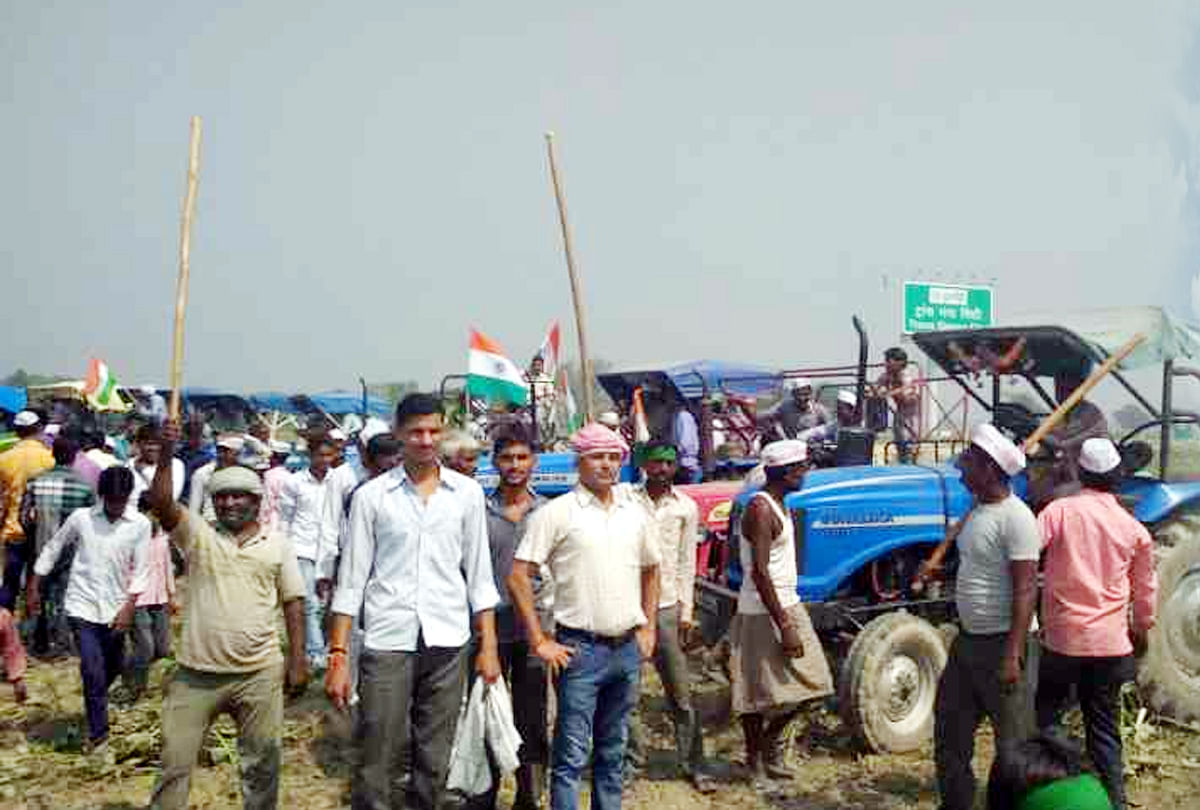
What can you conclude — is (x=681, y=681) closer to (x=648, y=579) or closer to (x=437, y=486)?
(x=648, y=579)

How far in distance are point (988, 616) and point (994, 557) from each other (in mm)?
233

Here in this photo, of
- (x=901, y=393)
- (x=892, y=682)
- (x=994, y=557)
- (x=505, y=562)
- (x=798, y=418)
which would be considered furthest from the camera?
(x=798, y=418)

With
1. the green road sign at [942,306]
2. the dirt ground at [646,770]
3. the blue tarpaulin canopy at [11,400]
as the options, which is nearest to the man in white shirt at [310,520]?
the dirt ground at [646,770]

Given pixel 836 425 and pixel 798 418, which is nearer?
pixel 836 425

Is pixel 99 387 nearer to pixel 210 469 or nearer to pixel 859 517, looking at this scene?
pixel 210 469

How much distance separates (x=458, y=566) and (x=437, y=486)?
309 mm

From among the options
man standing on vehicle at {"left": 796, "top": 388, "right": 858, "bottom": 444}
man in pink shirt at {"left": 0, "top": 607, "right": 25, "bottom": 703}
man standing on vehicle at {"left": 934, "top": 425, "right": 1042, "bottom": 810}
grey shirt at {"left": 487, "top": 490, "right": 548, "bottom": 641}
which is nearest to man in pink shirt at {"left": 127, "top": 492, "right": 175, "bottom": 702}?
man in pink shirt at {"left": 0, "top": 607, "right": 25, "bottom": 703}

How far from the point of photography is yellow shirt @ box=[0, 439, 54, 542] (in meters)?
7.28

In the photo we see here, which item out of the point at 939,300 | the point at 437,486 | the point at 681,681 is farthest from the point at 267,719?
the point at 939,300

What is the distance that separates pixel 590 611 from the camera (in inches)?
146

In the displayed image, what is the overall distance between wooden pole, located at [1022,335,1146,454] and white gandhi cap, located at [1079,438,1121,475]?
3.46ft

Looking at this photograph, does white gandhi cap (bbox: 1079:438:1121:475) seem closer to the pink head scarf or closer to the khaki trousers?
the pink head scarf

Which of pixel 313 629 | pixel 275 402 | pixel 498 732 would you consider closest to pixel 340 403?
pixel 275 402

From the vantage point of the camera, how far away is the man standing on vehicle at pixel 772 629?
14.9 ft
